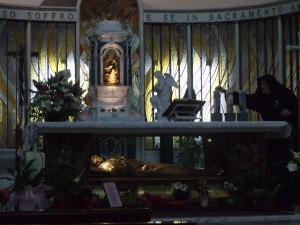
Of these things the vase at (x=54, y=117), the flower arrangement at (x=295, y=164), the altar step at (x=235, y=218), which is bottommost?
the altar step at (x=235, y=218)

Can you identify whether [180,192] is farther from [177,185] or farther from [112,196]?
[112,196]

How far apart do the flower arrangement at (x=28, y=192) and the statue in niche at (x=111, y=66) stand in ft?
8.21

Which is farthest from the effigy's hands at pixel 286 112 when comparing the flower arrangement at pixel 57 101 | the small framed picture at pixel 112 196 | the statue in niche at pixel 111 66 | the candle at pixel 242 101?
the small framed picture at pixel 112 196

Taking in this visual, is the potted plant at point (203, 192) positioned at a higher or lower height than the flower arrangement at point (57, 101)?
lower

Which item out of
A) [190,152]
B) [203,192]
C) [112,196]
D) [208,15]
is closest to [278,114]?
[190,152]

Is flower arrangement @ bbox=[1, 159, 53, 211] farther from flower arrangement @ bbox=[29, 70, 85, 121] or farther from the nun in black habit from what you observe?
the nun in black habit


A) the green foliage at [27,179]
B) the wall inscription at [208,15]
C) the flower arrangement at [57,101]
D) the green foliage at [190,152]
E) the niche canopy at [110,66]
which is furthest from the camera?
the wall inscription at [208,15]

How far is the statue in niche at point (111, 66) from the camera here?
11.4m

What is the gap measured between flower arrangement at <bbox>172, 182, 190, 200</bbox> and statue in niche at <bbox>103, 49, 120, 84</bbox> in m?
2.18

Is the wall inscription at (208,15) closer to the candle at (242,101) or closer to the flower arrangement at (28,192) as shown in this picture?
the candle at (242,101)

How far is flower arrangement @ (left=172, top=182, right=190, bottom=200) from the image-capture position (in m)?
9.73

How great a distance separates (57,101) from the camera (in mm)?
9922

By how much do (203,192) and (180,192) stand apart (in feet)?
0.80

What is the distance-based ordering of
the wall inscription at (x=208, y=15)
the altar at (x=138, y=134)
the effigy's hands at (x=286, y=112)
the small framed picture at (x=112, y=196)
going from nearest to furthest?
the small framed picture at (x=112, y=196), the altar at (x=138, y=134), the effigy's hands at (x=286, y=112), the wall inscription at (x=208, y=15)
